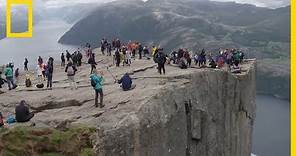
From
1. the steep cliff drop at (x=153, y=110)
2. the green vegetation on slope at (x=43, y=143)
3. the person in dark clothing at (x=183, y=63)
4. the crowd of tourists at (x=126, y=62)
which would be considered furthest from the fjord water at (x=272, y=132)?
the green vegetation on slope at (x=43, y=143)

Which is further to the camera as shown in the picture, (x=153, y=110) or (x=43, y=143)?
(x=153, y=110)

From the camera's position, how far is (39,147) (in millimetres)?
20531

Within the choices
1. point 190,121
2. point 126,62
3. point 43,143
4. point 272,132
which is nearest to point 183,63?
point 126,62

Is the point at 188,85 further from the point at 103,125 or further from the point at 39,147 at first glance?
the point at 39,147

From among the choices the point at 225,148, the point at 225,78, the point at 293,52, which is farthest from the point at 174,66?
the point at 293,52

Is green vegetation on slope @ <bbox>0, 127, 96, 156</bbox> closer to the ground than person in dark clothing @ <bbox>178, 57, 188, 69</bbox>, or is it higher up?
closer to the ground

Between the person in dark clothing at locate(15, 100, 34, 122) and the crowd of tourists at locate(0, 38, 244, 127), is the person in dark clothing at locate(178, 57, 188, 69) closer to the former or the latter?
the crowd of tourists at locate(0, 38, 244, 127)

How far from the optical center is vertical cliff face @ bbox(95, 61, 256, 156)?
2145cm

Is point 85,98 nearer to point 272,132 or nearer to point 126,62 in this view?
point 126,62

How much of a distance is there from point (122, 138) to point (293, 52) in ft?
35.7

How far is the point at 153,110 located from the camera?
77.8ft

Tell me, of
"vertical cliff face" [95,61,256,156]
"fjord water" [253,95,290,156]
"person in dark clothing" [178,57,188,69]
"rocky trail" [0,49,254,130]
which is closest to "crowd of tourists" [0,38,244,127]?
"person in dark clothing" [178,57,188,69]

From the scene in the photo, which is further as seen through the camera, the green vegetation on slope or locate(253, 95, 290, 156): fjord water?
locate(253, 95, 290, 156): fjord water

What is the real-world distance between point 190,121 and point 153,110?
653 centimetres
